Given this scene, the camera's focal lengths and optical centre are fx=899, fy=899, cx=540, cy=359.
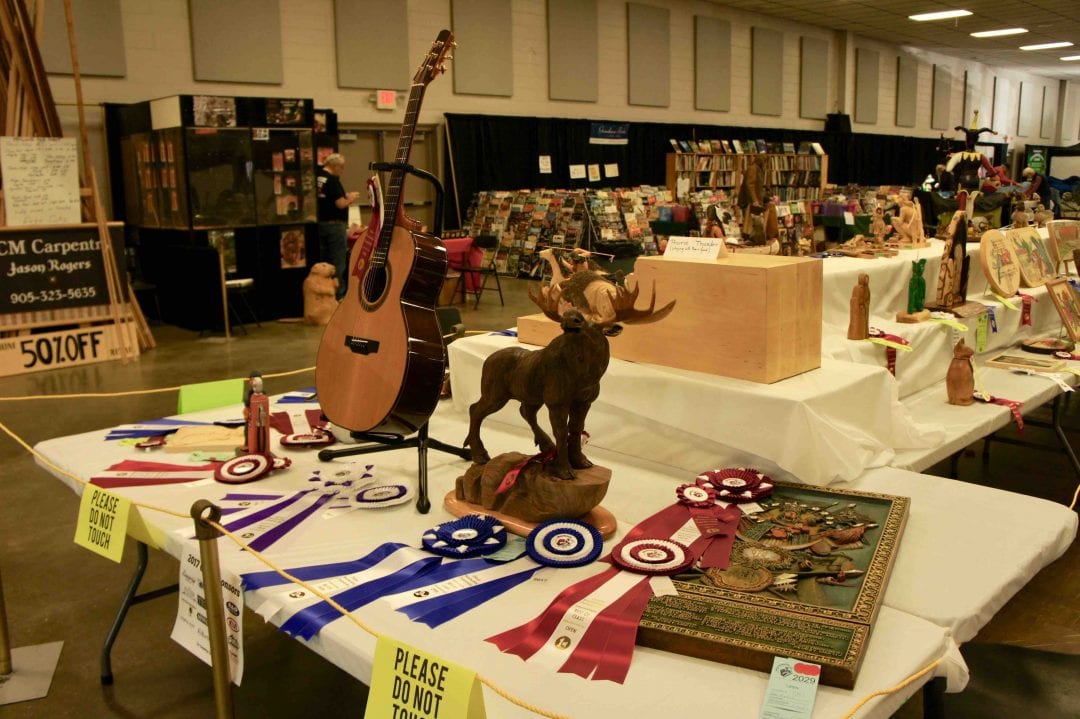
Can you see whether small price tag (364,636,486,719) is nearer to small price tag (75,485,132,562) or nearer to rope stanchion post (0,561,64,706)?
small price tag (75,485,132,562)

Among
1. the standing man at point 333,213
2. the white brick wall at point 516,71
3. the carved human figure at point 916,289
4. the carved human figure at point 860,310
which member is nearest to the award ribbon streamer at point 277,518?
the carved human figure at point 860,310

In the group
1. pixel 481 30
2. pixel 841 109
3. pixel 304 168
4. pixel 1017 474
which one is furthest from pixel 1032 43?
pixel 1017 474

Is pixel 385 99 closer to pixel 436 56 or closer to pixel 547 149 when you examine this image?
pixel 547 149

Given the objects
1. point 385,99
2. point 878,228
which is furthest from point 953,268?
point 385,99

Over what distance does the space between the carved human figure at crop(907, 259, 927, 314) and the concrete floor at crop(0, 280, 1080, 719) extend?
862 mm

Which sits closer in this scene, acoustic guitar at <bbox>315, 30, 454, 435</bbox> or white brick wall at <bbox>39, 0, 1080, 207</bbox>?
acoustic guitar at <bbox>315, 30, 454, 435</bbox>

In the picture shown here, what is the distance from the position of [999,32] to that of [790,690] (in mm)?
17612

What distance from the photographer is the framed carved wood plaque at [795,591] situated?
1.36 m

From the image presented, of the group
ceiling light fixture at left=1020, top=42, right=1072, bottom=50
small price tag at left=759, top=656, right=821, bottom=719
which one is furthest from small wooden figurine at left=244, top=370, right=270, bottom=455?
ceiling light fixture at left=1020, top=42, right=1072, bottom=50

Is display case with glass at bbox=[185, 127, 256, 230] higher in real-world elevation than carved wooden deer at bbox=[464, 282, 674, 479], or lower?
higher

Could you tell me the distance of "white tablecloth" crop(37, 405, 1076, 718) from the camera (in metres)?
1.29

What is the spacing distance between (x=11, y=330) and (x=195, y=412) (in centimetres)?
433

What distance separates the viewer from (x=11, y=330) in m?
6.33

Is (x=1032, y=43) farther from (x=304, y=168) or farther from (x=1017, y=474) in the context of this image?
(x=1017, y=474)
